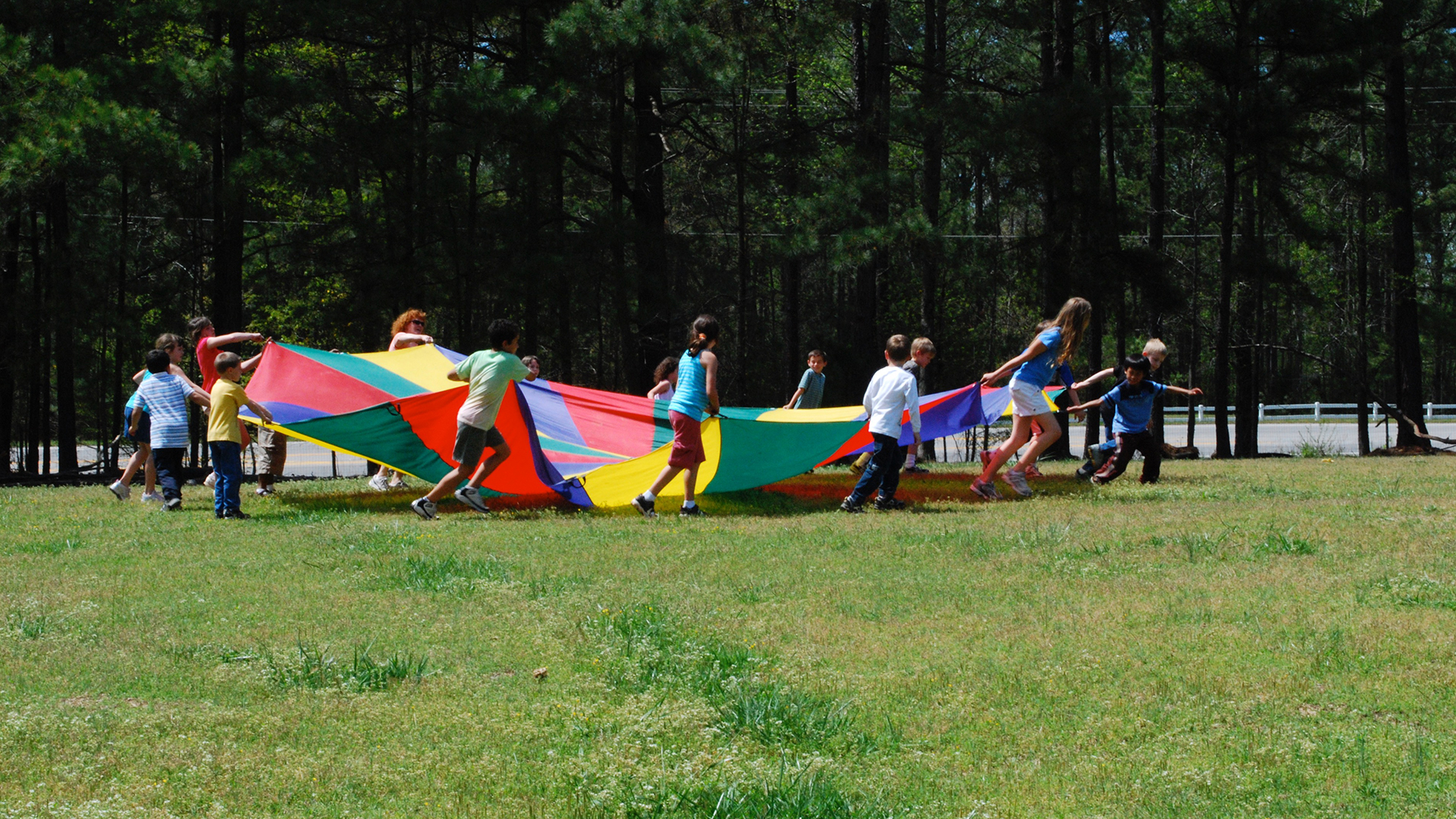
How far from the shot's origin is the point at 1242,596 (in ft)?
19.8

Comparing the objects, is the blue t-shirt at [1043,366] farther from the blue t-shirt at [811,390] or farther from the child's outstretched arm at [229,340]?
the child's outstretched arm at [229,340]

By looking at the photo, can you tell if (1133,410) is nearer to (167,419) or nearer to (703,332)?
(703,332)

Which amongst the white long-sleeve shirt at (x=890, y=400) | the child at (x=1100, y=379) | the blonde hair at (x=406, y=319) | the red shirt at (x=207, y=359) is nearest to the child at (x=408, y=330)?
the blonde hair at (x=406, y=319)

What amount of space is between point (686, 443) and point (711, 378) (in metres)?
0.58

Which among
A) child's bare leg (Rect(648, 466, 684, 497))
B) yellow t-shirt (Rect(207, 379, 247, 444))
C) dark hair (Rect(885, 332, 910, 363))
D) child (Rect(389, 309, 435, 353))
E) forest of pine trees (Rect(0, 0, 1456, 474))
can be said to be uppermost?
forest of pine trees (Rect(0, 0, 1456, 474))

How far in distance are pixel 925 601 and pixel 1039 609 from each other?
1.91ft

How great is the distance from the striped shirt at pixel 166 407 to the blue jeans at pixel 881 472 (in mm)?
5903

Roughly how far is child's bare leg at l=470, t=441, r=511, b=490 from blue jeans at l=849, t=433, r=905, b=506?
9.61 feet

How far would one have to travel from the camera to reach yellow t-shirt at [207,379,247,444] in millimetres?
9852

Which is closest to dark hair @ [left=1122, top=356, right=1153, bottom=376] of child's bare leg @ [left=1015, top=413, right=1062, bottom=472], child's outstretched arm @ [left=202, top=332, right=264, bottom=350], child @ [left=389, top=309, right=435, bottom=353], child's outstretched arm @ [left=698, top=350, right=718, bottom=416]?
child's bare leg @ [left=1015, top=413, right=1062, bottom=472]

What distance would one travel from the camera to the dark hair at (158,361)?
34.8 ft

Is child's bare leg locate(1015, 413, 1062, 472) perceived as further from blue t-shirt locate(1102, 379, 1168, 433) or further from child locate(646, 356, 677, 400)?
child locate(646, 356, 677, 400)

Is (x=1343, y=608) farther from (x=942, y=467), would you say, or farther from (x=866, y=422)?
(x=942, y=467)

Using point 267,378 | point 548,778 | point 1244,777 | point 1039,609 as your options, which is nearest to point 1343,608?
point 1039,609
